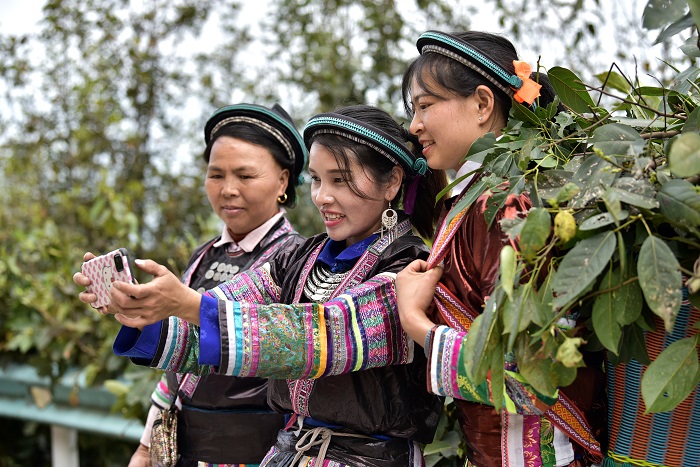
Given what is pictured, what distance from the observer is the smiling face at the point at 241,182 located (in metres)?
2.66

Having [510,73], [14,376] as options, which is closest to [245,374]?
[510,73]

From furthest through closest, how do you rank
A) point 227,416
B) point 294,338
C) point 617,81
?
point 227,416, point 617,81, point 294,338

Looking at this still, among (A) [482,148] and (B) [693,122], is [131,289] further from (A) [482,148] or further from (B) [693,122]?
(B) [693,122]

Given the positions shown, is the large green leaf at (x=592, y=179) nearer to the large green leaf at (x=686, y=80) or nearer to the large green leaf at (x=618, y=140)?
the large green leaf at (x=618, y=140)

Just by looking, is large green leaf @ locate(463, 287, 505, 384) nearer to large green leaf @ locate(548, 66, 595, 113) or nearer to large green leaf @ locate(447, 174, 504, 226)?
large green leaf @ locate(447, 174, 504, 226)

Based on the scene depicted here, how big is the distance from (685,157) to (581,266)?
0.25 meters

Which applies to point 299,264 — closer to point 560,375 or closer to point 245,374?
point 245,374

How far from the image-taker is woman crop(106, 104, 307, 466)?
A: 248 cm

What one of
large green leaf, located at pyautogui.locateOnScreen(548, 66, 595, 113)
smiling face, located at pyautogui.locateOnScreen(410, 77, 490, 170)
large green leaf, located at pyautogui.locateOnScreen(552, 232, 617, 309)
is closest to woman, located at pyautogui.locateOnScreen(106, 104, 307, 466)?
smiling face, located at pyautogui.locateOnScreen(410, 77, 490, 170)

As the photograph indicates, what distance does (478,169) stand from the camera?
5.98 feet

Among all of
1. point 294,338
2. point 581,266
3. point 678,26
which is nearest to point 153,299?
point 294,338

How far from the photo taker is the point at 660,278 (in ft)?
4.28

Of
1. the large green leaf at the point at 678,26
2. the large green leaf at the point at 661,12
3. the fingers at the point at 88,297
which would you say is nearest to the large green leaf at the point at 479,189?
the large green leaf at the point at 661,12

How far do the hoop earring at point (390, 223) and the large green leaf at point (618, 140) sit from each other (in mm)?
685
